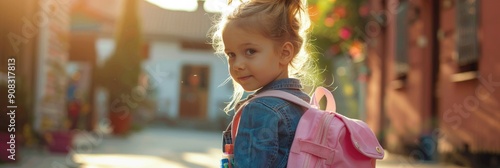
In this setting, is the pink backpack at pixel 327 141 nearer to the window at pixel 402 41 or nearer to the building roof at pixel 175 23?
the window at pixel 402 41

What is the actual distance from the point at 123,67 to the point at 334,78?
9.69 meters

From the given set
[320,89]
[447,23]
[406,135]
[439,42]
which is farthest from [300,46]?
[406,135]

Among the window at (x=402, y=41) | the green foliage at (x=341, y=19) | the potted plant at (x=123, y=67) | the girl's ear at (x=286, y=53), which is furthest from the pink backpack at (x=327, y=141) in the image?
the potted plant at (x=123, y=67)

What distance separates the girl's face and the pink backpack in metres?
0.06

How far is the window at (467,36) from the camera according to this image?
7.45m

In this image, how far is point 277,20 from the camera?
7.02 ft

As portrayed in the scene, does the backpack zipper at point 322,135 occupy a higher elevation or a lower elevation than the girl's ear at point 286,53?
lower

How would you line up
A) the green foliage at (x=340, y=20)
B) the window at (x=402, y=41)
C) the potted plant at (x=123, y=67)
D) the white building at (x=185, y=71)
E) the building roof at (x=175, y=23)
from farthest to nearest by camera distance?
the building roof at (x=175, y=23), the white building at (x=185, y=71), the potted plant at (x=123, y=67), the green foliage at (x=340, y=20), the window at (x=402, y=41)

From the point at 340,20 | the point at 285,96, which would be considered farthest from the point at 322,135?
A: the point at 340,20

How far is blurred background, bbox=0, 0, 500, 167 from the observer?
740cm

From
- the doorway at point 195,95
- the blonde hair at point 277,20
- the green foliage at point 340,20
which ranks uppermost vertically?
the green foliage at point 340,20

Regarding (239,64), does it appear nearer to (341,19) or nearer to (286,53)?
(286,53)

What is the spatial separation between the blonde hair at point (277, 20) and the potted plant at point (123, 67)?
517 inches

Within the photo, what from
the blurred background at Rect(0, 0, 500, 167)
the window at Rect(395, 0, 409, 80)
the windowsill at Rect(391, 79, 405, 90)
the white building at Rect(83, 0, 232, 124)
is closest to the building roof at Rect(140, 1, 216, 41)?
the white building at Rect(83, 0, 232, 124)
